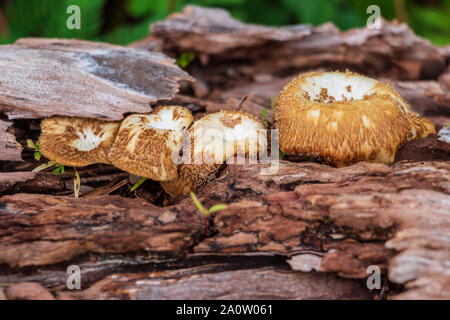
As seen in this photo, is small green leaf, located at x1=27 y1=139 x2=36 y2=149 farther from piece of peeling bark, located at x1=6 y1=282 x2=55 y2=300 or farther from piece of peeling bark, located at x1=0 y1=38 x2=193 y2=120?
piece of peeling bark, located at x1=6 y1=282 x2=55 y2=300

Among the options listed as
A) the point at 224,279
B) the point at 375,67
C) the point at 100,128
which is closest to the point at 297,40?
the point at 375,67

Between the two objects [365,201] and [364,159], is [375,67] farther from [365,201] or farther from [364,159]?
[365,201]

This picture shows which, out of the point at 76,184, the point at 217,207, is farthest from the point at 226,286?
the point at 76,184

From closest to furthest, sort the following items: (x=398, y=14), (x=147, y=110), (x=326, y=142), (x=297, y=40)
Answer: (x=326, y=142) < (x=147, y=110) < (x=297, y=40) < (x=398, y=14)

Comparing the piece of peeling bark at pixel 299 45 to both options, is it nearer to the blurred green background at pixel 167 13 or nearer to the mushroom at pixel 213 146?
the blurred green background at pixel 167 13
